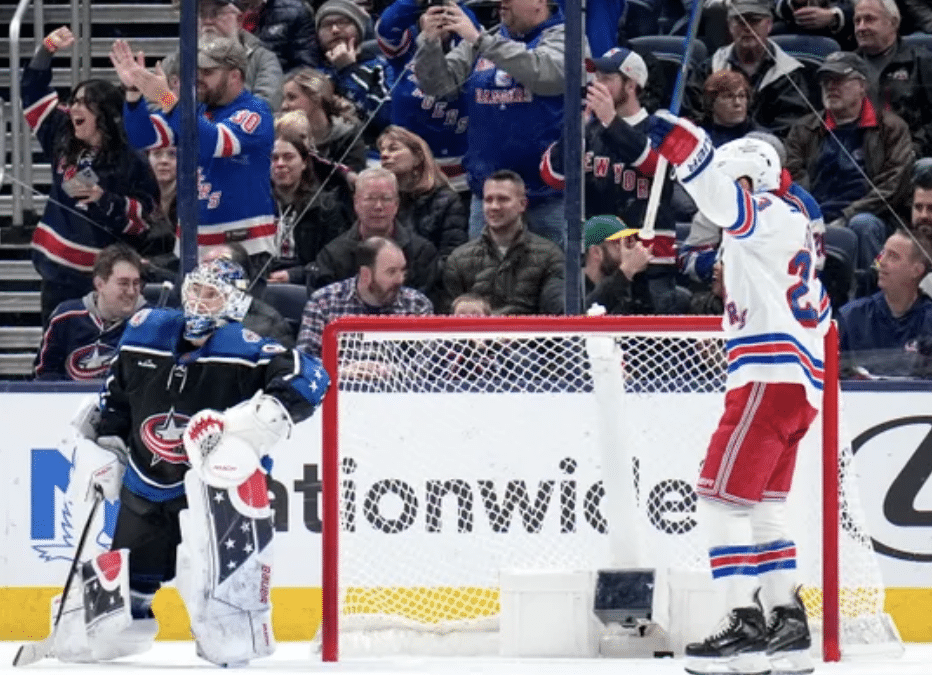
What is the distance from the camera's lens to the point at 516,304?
775cm

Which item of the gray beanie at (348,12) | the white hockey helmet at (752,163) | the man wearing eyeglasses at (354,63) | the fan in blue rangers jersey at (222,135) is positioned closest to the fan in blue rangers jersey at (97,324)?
the fan in blue rangers jersey at (222,135)

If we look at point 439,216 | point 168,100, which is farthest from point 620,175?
point 168,100

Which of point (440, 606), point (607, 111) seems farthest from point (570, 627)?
point (607, 111)

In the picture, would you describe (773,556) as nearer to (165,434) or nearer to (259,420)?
(259,420)

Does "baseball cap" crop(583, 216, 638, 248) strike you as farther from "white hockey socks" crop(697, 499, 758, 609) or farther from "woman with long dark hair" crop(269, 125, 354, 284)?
"white hockey socks" crop(697, 499, 758, 609)

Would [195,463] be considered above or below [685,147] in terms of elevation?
below

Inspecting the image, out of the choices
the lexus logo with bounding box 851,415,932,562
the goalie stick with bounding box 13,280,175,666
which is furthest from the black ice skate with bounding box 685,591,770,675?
the goalie stick with bounding box 13,280,175,666

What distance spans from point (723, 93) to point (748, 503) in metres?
2.11

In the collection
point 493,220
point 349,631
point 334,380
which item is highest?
point 493,220

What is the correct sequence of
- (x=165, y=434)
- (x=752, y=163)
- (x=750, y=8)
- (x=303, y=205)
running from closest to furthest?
(x=752, y=163), (x=165, y=434), (x=303, y=205), (x=750, y=8)

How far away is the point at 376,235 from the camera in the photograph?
7.92 meters

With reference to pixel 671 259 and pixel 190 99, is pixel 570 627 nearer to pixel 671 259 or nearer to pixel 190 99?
pixel 671 259

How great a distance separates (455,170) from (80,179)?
1192 mm

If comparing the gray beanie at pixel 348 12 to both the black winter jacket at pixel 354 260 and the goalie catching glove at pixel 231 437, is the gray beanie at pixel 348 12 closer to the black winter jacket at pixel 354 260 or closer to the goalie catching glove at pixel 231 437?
the black winter jacket at pixel 354 260
